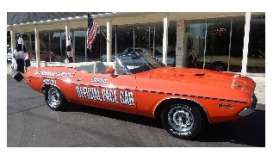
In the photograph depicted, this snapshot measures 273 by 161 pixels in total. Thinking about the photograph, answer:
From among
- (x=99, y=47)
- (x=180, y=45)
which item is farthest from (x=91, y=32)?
(x=99, y=47)

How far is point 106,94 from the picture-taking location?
566 centimetres

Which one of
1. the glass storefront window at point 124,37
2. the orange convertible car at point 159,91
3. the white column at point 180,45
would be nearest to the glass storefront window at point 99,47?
the glass storefront window at point 124,37

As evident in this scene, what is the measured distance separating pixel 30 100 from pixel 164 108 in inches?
177

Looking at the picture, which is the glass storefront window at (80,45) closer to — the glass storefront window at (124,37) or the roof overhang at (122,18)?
the roof overhang at (122,18)

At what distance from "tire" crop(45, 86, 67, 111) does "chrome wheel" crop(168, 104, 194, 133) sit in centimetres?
285

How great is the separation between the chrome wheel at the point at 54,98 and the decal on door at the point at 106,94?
0.78 m

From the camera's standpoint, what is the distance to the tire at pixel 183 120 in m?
4.71

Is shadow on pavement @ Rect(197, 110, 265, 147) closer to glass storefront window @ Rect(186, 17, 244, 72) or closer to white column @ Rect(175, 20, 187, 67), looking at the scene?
glass storefront window @ Rect(186, 17, 244, 72)

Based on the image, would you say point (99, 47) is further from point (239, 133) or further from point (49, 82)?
point (239, 133)

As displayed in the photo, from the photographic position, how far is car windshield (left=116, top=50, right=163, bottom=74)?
18.7ft

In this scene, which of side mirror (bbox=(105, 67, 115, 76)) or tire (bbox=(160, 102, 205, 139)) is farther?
side mirror (bbox=(105, 67, 115, 76))

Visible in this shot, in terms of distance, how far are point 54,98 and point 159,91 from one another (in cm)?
300

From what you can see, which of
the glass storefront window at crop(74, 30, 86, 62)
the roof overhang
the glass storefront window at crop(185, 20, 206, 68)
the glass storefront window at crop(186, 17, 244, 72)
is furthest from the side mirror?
the glass storefront window at crop(74, 30, 86, 62)
